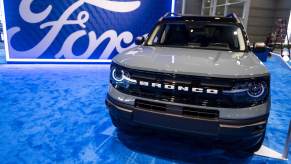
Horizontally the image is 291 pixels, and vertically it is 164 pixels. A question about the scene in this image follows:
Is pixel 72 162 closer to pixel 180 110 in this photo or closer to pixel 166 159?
pixel 166 159

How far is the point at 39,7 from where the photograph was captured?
660cm

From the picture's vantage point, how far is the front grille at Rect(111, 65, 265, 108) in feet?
6.37

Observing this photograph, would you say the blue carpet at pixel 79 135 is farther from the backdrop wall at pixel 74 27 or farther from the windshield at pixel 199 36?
the backdrop wall at pixel 74 27

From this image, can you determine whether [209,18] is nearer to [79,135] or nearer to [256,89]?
[256,89]

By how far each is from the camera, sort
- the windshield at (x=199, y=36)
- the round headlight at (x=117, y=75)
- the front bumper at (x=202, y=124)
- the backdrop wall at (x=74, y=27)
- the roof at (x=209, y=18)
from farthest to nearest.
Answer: the backdrop wall at (x=74, y=27)
the roof at (x=209, y=18)
the windshield at (x=199, y=36)
the round headlight at (x=117, y=75)
the front bumper at (x=202, y=124)

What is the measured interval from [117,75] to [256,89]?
126 cm

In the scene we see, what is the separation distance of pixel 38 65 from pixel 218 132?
616 cm

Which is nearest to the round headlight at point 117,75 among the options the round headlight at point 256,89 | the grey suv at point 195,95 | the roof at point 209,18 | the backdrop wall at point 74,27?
the grey suv at point 195,95

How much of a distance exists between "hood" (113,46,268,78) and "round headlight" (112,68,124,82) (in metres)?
0.08

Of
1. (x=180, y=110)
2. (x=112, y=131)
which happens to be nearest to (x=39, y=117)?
(x=112, y=131)

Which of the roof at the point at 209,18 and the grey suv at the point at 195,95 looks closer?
the grey suv at the point at 195,95

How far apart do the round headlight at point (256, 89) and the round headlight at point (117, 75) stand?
1130mm

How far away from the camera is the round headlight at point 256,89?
197 cm

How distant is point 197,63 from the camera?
2162 millimetres
